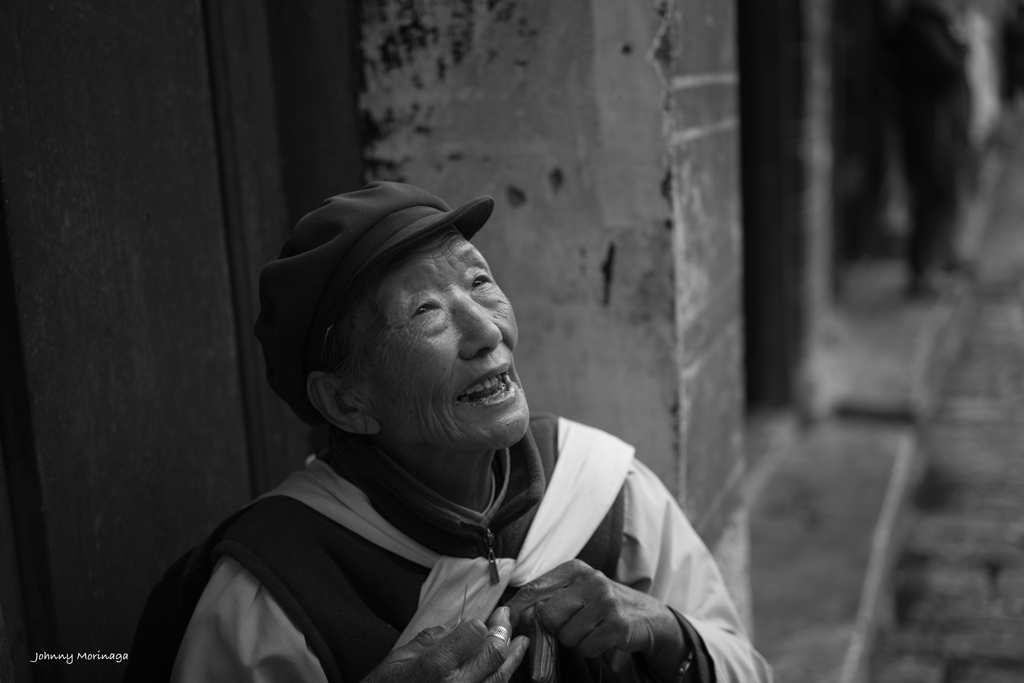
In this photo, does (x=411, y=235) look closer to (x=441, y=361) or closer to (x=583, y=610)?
(x=441, y=361)

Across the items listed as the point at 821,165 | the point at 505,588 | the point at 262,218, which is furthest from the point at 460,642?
the point at 821,165

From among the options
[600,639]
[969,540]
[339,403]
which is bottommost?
→ [969,540]

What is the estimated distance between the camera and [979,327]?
7.58 meters

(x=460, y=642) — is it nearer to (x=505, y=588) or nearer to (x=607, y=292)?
(x=505, y=588)

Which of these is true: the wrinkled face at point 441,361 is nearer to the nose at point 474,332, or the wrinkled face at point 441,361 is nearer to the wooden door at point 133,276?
the nose at point 474,332

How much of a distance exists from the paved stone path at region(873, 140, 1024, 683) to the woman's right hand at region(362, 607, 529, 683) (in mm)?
2371

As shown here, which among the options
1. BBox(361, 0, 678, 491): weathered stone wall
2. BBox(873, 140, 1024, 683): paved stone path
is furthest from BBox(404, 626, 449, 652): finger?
BBox(873, 140, 1024, 683): paved stone path

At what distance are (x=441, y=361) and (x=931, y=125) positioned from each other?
615 centimetres

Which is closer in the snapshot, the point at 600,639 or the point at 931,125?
the point at 600,639

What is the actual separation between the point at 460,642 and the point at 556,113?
4.48ft

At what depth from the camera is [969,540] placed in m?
4.43

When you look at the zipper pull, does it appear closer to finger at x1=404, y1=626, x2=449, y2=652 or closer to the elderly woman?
the elderly woman

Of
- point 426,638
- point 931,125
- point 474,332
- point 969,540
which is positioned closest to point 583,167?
point 474,332

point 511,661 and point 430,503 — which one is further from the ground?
point 430,503
